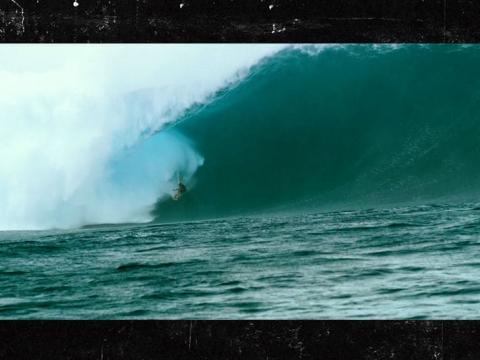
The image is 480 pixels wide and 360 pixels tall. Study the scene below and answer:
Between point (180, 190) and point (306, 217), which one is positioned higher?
point (180, 190)

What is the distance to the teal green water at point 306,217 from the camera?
518 cm

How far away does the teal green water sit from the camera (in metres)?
5.18

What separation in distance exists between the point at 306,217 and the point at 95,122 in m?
1.34

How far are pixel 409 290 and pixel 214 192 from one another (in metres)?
1.27

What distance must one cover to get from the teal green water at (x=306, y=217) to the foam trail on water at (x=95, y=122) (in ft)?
0.37

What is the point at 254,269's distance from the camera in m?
5.21

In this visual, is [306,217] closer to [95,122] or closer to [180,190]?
[180,190]
